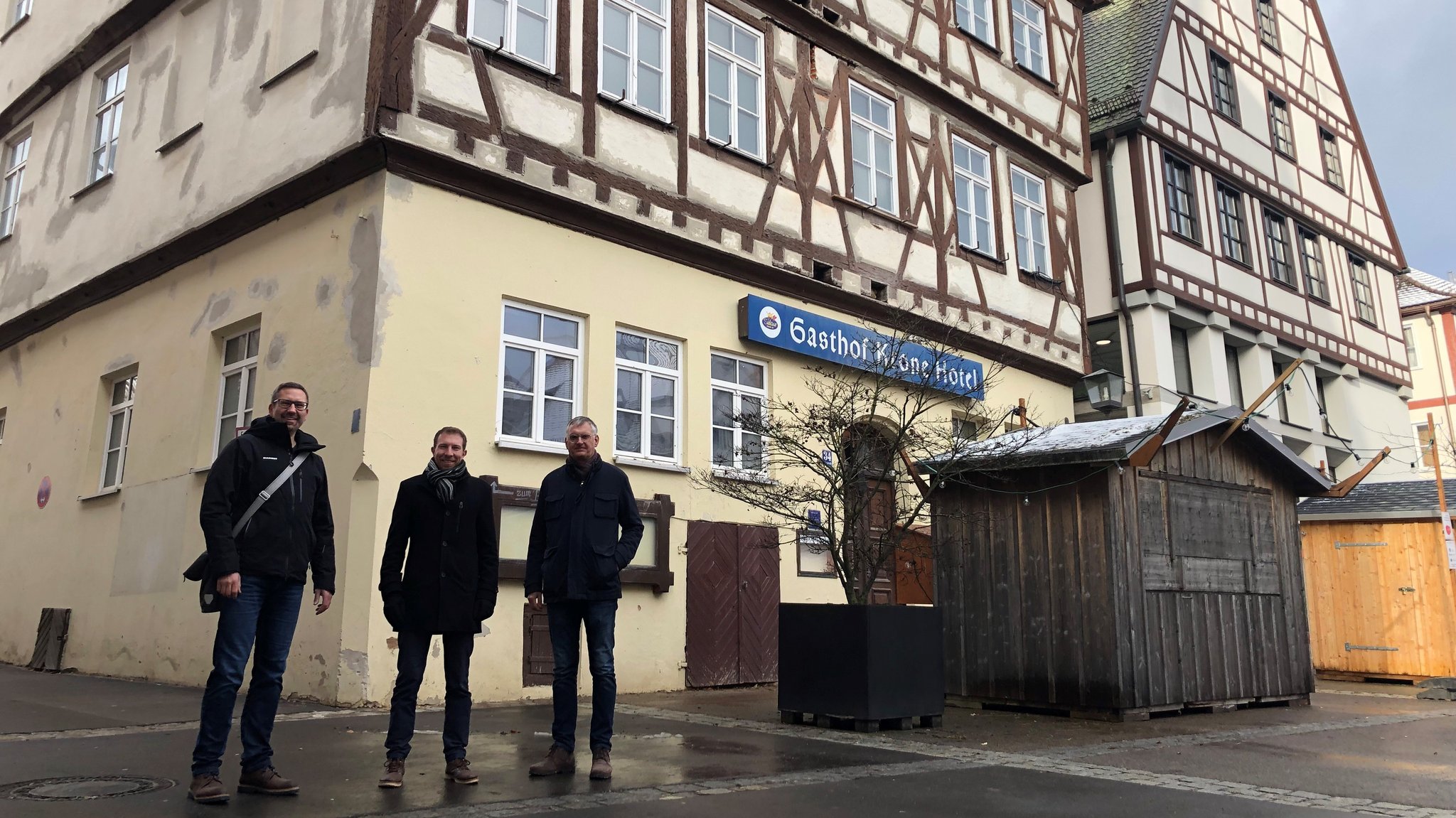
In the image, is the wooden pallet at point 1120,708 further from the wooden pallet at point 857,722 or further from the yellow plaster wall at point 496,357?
the yellow plaster wall at point 496,357

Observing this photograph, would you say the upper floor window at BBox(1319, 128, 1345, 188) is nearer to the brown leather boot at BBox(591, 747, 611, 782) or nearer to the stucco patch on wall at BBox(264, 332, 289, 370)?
the stucco patch on wall at BBox(264, 332, 289, 370)

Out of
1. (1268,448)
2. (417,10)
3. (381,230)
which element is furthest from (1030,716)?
(417,10)

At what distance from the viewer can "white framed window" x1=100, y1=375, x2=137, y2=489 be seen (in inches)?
508

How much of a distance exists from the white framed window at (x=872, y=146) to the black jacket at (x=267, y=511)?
10.2 m

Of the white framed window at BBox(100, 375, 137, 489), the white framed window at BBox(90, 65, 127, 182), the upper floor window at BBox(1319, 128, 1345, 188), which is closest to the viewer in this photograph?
the white framed window at BBox(100, 375, 137, 489)

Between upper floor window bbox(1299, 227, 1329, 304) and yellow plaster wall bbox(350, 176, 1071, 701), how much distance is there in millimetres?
16699

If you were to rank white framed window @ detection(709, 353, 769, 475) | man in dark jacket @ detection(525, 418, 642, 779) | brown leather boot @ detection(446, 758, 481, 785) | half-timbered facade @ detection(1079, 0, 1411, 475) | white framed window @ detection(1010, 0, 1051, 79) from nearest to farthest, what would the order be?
brown leather boot @ detection(446, 758, 481, 785) → man in dark jacket @ detection(525, 418, 642, 779) → white framed window @ detection(709, 353, 769, 475) → white framed window @ detection(1010, 0, 1051, 79) → half-timbered facade @ detection(1079, 0, 1411, 475)

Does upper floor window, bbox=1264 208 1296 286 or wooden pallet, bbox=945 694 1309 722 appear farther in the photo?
upper floor window, bbox=1264 208 1296 286

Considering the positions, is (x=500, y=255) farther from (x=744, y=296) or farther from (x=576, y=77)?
(x=744, y=296)

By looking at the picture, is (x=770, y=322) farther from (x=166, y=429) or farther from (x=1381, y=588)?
(x=1381, y=588)

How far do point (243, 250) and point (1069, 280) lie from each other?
1221 centimetres

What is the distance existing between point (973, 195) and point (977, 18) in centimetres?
289

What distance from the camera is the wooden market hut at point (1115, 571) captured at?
8.94m

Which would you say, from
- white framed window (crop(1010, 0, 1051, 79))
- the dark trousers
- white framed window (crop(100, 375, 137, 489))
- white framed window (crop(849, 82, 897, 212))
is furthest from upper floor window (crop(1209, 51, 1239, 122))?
the dark trousers
